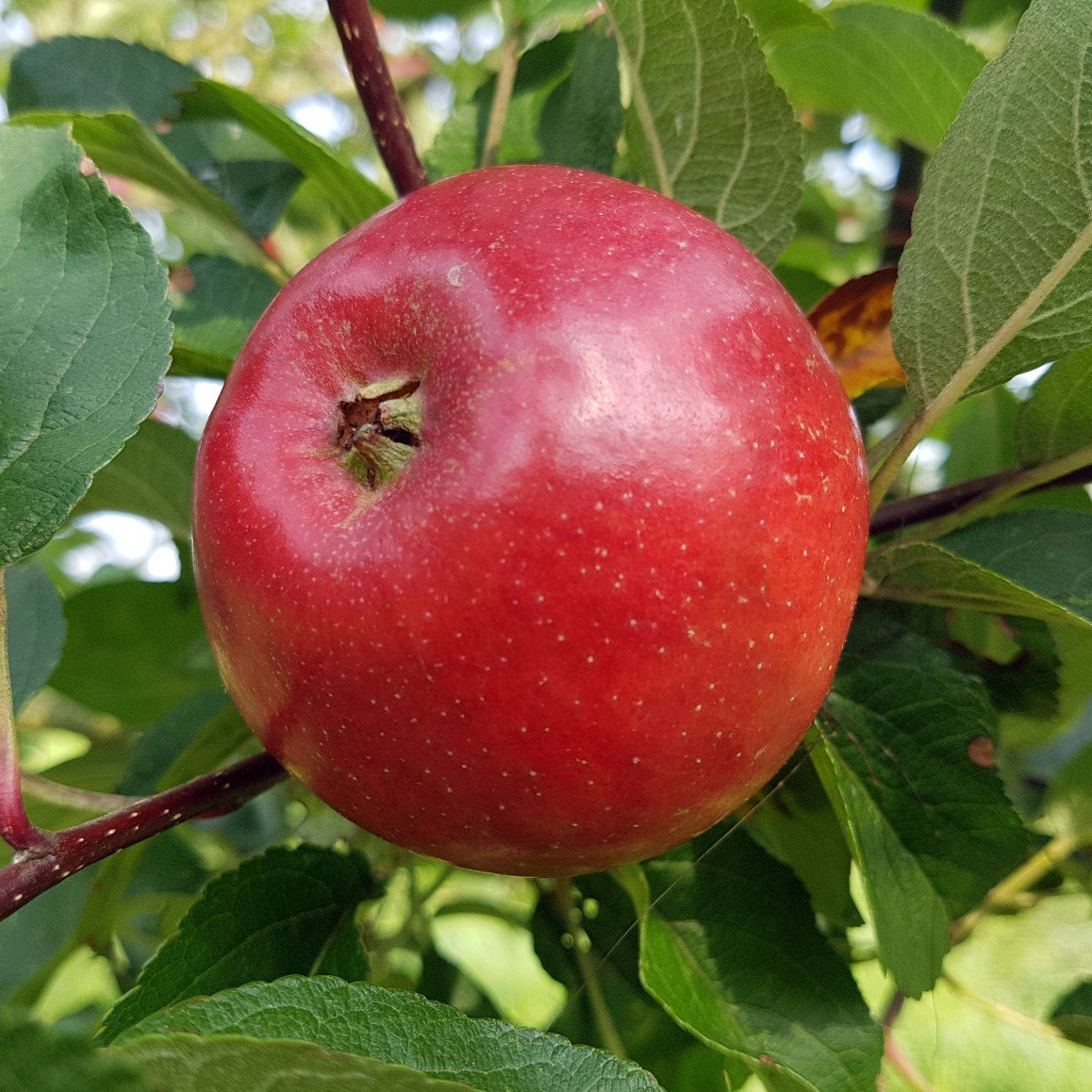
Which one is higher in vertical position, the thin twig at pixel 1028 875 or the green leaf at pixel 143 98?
the green leaf at pixel 143 98

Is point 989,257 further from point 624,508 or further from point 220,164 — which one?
point 220,164

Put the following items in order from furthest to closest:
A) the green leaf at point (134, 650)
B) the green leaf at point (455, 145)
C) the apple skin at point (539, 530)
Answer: the green leaf at point (134, 650)
the green leaf at point (455, 145)
the apple skin at point (539, 530)

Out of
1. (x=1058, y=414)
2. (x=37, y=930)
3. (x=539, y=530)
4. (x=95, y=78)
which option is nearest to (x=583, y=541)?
(x=539, y=530)

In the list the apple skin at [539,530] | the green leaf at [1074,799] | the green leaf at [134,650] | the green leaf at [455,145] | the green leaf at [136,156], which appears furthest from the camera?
the green leaf at [134,650]

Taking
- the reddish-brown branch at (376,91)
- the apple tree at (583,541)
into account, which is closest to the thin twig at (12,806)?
the apple tree at (583,541)

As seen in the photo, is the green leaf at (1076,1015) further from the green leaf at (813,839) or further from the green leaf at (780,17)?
the green leaf at (780,17)

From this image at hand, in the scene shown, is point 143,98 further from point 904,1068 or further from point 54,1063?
point 904,1068

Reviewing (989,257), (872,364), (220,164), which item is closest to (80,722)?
(220,164)

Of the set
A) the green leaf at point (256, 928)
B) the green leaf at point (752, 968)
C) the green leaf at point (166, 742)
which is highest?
the green leaf at point (752, 968)
